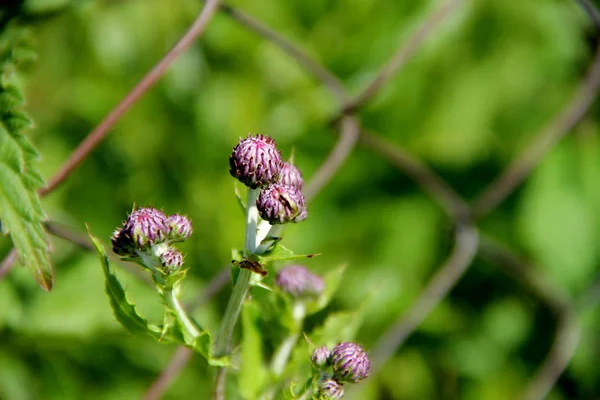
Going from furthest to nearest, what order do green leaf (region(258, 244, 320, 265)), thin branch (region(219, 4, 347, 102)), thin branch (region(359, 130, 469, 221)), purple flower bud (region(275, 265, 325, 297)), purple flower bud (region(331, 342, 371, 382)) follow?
thin branch (region(359, 130, 469, 221)) → thin branch (region(219, 4, 347, 102)) → purple flower bud (region(275, 265, 325, 297)) → purple flower bud (region(331, 342, 371, 382)) → green leaf (region(258, 244, 320, 265))

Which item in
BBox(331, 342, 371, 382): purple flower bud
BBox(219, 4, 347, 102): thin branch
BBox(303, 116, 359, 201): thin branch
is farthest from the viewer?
BBox(303, 116, 359, 201): thin branch

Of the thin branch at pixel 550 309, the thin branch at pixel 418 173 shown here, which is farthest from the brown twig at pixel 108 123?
the thin branch at pixel 550 309

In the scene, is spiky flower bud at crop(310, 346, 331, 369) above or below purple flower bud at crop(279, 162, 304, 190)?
below

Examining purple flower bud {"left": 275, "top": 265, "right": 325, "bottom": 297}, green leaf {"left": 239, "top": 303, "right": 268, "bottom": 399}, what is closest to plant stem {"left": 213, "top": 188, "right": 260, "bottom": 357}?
green leaf {"left": 239, "top": 303, "right": 268, "bottom": 399}

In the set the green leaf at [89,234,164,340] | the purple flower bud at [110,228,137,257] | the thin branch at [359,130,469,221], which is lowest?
the thin branch at [359,130,469,221]

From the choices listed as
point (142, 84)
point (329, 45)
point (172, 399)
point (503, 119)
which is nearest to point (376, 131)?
point (329, 45)

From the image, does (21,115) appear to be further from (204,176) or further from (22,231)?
(204,176)

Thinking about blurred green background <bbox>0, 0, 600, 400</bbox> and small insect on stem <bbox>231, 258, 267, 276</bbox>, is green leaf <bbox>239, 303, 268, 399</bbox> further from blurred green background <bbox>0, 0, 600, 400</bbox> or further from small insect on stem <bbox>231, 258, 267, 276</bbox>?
blurred green background <bbox>0, 0, 600, 400</bbox>

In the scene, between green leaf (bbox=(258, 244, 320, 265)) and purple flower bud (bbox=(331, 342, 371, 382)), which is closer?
green leaf (bbox=(258, 244, 320, 265))
